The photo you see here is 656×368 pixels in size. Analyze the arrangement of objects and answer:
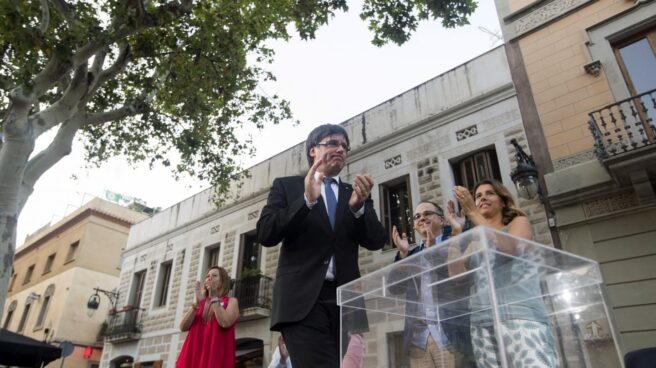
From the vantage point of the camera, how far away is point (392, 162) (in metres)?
9.62

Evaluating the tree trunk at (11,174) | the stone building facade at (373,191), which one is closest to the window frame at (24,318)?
the stone building facade at (373,191)

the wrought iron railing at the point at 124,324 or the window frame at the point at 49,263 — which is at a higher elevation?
the window frame at the point at 49,263

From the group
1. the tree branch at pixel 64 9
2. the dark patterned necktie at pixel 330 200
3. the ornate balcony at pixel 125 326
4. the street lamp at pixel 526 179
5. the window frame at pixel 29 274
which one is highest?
the window frame at pixel 29 274

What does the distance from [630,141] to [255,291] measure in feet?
28.1

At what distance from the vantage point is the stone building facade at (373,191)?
823 cm

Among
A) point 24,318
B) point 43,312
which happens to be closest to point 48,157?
point 43,312

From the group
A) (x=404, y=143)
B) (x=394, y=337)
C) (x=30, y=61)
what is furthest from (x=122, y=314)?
(x=394, y=337)

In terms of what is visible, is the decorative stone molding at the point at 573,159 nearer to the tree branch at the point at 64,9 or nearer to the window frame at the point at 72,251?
the tree branch at the point at 64,9

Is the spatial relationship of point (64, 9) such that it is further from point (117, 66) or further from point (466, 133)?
point (466, 133)

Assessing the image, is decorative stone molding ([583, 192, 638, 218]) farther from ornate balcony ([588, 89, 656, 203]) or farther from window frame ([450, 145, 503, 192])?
window frame ([450, 145, 503, 192])

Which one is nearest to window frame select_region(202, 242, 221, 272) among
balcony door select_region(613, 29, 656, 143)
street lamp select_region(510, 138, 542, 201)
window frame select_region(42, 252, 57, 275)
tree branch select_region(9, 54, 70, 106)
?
tree branch select_region(9, 54, 70, 106)

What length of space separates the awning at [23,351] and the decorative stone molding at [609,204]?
9.66 metres

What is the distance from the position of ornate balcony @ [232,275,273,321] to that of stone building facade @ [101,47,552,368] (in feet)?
0.09

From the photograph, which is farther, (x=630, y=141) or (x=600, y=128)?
(x=600, y=128)
